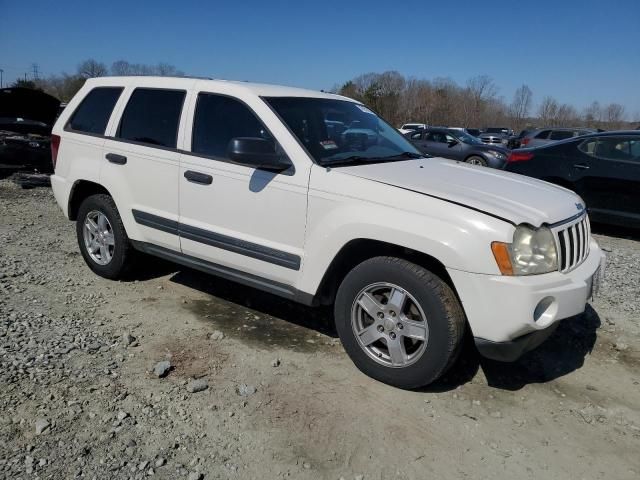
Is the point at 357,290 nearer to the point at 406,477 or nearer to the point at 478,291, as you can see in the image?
the point at 478,291

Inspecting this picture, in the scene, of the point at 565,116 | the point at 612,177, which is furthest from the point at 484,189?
the point at 565,116

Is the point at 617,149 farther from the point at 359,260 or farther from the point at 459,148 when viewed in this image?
the point at 459,148

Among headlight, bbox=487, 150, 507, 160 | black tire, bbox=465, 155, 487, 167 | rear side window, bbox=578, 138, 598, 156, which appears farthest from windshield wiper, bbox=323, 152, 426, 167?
black tire, bbox=465, 155, 487, 167

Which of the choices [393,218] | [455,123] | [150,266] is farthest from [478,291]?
[455,123]

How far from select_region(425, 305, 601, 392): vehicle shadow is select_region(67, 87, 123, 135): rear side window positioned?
3.65 metres

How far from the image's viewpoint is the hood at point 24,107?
9602mm

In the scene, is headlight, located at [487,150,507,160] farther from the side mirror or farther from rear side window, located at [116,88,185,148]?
the side mirror

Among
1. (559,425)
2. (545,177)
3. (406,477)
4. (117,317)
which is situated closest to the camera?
(406,477)

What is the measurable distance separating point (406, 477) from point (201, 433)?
1.10 m

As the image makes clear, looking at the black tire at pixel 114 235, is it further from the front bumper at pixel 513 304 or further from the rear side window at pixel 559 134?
the rear side window at pixel 559 134

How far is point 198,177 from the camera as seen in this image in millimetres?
4031

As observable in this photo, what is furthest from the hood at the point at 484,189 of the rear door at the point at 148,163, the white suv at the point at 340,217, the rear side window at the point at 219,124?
the rear door at the point at 148,163

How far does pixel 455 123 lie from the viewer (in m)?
60.9

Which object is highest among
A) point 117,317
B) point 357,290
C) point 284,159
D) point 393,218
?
point 284,159
